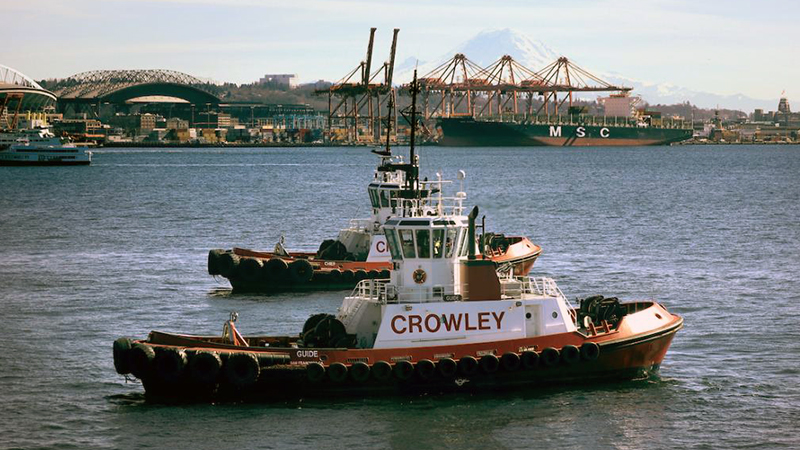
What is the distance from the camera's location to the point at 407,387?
26.2 meters

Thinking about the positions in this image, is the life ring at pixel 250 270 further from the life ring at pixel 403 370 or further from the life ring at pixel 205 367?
the life ring at pixel 403 370

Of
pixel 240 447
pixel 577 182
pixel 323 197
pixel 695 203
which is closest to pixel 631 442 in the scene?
pixel 240 447

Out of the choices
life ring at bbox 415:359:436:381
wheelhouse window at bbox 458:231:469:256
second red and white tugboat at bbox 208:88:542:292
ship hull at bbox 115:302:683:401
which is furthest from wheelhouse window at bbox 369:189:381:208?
life ring at bbox 415:359:436:381

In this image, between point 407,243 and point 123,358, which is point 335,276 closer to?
point 407,243

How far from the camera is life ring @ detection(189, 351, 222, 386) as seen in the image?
2547cm

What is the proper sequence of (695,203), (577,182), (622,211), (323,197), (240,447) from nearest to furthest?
(240,447) → (622,211) → (695,203) → (323,197) → (577,182)

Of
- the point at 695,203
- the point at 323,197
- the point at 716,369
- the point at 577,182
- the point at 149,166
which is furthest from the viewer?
the point at 149,166

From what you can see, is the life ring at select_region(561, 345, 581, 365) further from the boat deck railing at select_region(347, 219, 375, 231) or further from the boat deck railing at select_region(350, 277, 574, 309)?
the boat deck railing at select_region(347, 219, 375, 231)

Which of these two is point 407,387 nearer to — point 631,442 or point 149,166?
point 631,442

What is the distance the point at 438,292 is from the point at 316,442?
5.38 meters

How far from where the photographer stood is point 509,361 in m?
26.6

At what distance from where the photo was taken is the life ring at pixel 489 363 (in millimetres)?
26469

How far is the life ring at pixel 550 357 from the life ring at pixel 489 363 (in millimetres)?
1108

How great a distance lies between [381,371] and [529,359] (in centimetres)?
349
